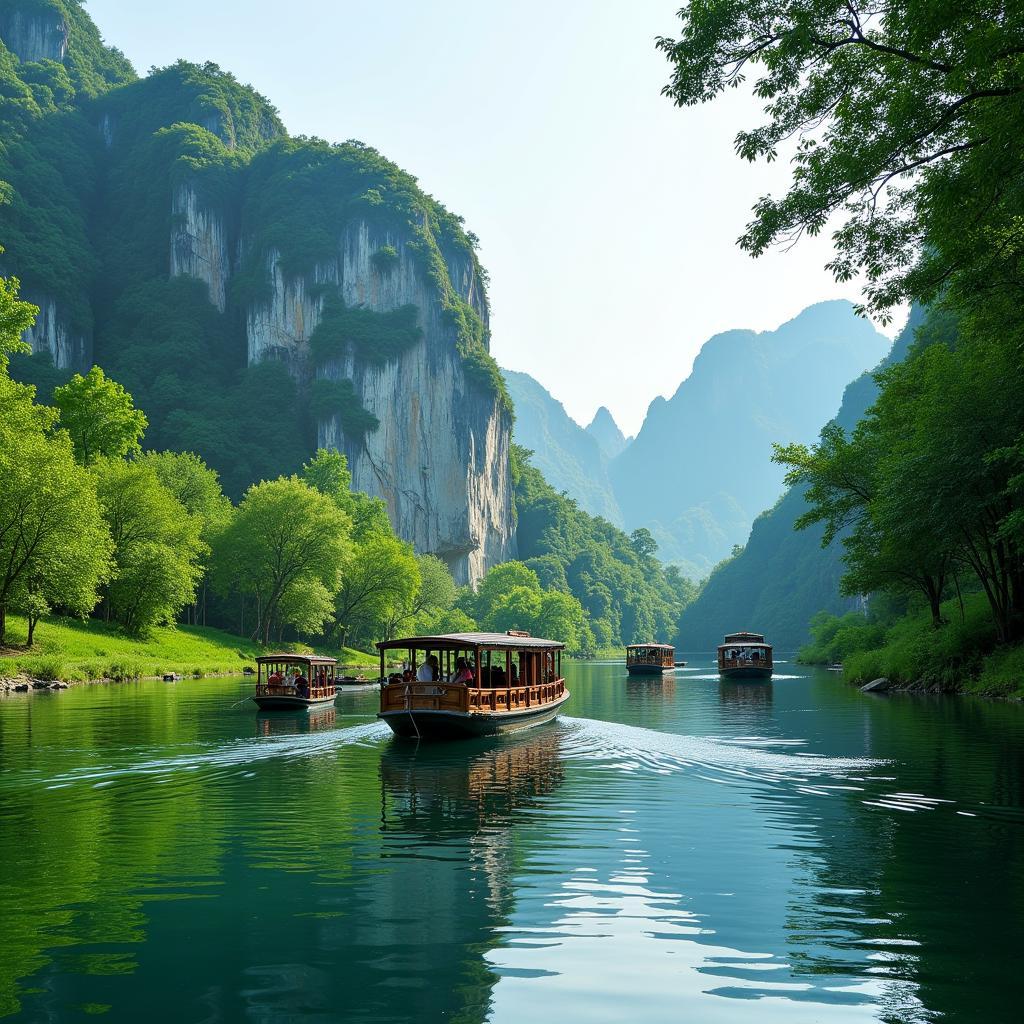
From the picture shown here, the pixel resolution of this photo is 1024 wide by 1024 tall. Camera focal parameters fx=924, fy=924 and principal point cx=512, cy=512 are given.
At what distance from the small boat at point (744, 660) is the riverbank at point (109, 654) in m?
36.1

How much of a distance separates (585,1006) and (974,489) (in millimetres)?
32453

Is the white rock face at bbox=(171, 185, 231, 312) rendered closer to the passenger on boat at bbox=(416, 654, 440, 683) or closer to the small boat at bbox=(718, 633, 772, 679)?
the small boat at bbox=(718, 633, 772, 679)

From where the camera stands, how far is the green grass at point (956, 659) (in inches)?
1452

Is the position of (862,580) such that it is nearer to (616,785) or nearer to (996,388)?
(996,388)

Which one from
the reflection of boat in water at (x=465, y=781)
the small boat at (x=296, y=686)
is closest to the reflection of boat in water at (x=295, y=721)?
the small boat at (x=296, y=686)

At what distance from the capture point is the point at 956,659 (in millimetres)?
41781

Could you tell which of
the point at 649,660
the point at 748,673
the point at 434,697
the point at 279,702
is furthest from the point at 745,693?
the point at 649,660

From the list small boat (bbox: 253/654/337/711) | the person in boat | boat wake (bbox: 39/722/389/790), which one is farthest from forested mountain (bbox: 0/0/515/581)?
the person in boat

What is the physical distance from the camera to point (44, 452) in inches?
1944

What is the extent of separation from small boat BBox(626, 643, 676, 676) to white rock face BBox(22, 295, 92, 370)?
95.0 meters

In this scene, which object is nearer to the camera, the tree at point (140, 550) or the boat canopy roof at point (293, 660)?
the boat canopy roof at point (293, 660)

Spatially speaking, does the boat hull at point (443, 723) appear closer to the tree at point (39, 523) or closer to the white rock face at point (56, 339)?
the tree at point (39, 523)

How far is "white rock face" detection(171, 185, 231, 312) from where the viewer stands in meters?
159

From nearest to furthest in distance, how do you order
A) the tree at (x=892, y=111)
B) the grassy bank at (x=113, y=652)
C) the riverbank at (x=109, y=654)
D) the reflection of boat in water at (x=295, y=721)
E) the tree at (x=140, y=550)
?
the tree at (x=892, y=111), the reflection of boat in water at (x=295, y=721), the riverbank at (x=109, y=654), the grassy bank at (x=113, y=652), the tree at (x=140, y=550)
